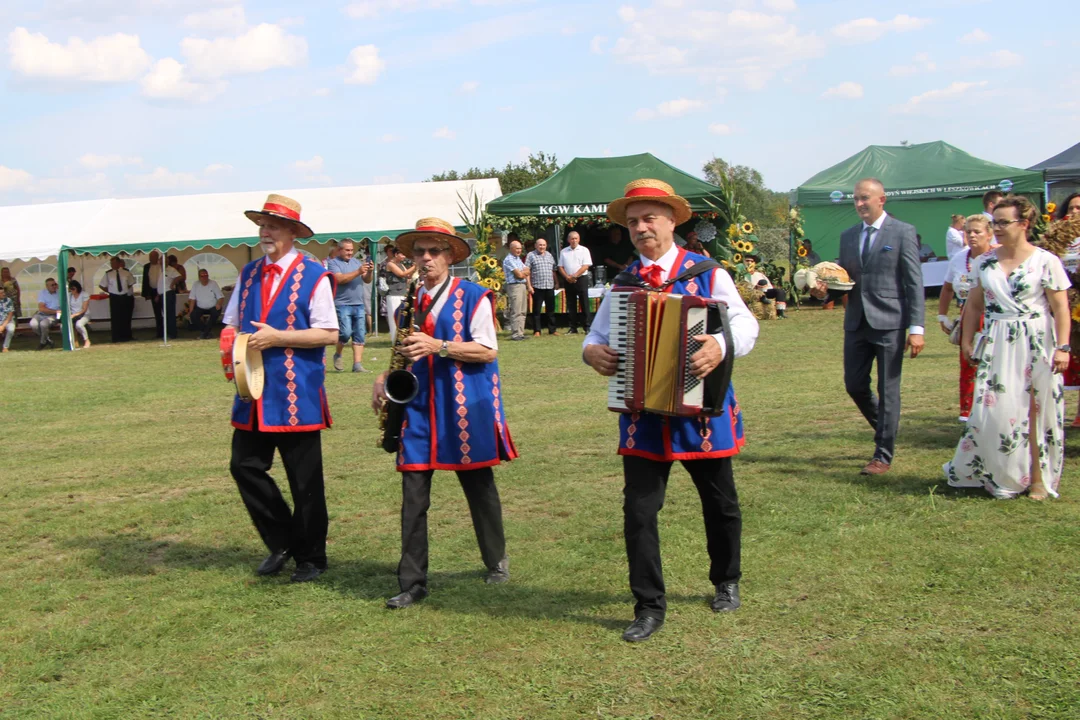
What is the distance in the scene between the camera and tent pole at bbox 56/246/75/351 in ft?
71.1

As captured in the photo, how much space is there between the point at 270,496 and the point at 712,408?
264cm

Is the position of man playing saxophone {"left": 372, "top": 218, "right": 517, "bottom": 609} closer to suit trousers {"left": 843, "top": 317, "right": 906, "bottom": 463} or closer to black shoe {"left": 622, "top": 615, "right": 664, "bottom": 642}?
black shoe {"left": 622, "top": 615, "right": 664, "bottom": 642}

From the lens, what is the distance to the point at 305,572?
18.4 feet

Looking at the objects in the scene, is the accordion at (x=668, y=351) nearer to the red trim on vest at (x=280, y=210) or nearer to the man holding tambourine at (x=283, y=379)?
the man holding tambourine at (x=283, y=379)

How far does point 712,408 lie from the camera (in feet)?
14.0

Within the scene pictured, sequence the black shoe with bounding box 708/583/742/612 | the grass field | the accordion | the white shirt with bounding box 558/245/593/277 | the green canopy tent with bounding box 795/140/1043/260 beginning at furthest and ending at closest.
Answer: the green canopy tent with bounding box 795/140/1043/260, the white shirt with bounding box 558/245/593/277, the black shoe with bounding box 708/583/742/612, the accordion, the grass field

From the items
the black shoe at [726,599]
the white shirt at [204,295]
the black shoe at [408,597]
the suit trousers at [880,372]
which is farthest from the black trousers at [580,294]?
the black shoe at [726,599]

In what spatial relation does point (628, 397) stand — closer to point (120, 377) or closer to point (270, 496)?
point (270, 496)

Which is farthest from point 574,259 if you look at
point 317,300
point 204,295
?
point 317,300

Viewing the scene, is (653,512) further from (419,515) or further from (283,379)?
(283,379)

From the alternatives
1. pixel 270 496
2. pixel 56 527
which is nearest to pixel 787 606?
pixel 270 496

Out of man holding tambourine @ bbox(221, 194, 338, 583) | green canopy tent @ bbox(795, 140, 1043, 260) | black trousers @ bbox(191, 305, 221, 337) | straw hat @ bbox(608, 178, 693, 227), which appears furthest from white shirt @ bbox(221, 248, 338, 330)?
green canopy tent @ bbox(795, 140, 1043, 260)

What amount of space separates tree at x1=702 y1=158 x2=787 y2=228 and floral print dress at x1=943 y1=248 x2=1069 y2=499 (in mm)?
15960

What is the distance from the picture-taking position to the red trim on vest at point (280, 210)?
17.7 ft
